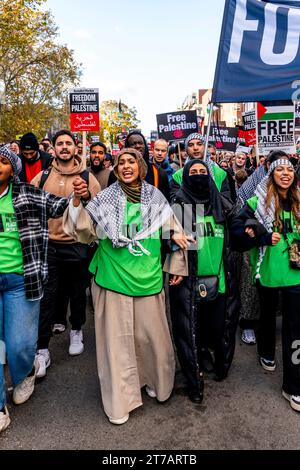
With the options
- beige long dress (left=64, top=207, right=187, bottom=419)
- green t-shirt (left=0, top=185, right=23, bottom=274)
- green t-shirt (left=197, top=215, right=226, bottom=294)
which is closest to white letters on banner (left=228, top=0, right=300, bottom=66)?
green t-shirt (left=197, top=215, right=226, bottom=294)

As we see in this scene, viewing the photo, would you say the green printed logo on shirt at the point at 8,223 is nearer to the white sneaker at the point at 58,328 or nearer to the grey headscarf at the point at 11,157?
the grey headscarf at the point at 11,157

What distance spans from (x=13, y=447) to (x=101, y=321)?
98 centimetres

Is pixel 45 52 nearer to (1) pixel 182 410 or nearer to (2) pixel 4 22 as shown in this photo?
(2) pixel 4 22

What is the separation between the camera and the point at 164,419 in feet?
9.24

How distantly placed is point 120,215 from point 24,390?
158 cm

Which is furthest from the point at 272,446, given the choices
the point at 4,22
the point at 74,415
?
the point at 4,22

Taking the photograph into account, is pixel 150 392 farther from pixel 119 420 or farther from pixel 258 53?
pixel 258 53

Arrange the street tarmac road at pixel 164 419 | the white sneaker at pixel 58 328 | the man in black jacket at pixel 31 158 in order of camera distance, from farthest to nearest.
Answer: the man in black jacket at pixel 31 158
the white sneaker at pixel 58 328
the street tarmac road at pixel 164 419

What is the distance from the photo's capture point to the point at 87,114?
5.17 metres

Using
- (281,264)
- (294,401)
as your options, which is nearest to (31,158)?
(281,264)

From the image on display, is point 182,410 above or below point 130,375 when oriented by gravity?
below

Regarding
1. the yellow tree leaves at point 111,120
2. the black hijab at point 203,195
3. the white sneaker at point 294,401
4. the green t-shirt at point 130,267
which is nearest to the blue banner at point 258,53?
the black hijab at point 203,195

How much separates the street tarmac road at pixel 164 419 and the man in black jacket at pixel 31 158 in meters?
2.47

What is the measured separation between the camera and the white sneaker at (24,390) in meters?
3.02
